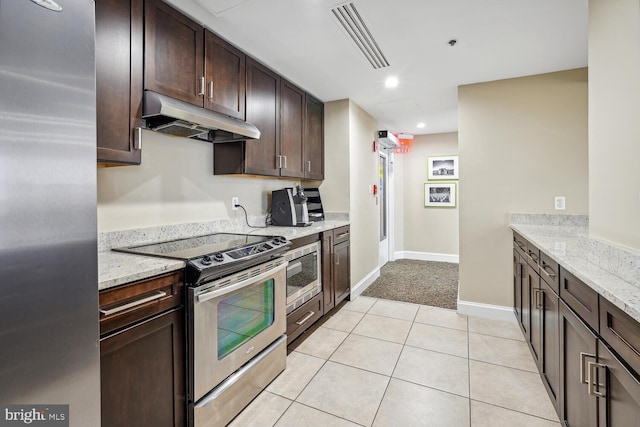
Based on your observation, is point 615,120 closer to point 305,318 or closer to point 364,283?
point 305,318

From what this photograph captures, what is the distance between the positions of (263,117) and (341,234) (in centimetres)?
148

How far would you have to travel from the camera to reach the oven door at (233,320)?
152 centimetres

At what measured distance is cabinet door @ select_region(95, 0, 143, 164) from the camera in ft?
4.94

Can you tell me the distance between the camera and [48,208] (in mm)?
881

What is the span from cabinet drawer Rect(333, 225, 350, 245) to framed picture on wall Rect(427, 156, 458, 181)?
2.91m

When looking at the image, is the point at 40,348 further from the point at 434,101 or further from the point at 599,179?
the point at 434,101

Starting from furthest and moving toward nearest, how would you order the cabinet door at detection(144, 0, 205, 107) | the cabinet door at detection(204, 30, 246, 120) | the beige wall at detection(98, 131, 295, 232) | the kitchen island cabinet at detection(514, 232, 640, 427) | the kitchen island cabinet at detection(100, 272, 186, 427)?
1. the cabinet door at detection(204, 30, 246, 120)
2. the beige wall at detection(98, 131, 295, 232)
3. the cabinet door at detection(144, 0, 205, 107)
4. the kitchen island cabinet at detection(100, 272, 186, 427)
5. the kitchen island cabinet at detection(514, 232, 640, 427)

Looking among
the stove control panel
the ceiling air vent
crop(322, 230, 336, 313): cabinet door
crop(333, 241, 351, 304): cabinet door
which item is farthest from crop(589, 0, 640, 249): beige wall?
crop(333, 241, 351, 304): cabinet door

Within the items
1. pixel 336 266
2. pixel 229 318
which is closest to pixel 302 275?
pixel 336 266

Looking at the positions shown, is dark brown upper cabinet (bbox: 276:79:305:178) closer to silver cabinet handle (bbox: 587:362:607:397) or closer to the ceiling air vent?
the ceiling air vent

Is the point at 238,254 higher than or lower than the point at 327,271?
higher

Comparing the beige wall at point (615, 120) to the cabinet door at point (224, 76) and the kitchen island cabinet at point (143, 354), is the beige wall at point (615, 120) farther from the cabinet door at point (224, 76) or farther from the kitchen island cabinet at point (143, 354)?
the cabinet door at point (224, 76)

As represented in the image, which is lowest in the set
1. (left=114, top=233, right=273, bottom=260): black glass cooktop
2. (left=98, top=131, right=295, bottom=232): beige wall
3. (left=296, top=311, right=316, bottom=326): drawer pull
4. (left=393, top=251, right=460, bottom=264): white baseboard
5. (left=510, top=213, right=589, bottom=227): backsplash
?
(left=296, top=311, right=316, bottom=326): drawer pull

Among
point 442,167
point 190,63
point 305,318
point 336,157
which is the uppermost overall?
point 190,63
